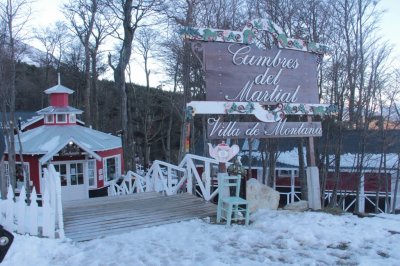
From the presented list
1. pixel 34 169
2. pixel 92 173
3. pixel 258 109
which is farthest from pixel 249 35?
pixel 34 169

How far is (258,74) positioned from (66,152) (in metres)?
14.5

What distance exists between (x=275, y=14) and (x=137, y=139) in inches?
858

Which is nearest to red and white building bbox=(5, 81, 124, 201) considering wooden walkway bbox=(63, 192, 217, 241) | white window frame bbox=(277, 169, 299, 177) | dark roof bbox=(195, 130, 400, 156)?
dark roof bbox=(195, 130, 400, 156)

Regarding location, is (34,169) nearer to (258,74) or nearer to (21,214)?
(21,214)

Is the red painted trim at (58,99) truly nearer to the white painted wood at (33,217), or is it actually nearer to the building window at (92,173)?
the building window at (92,173)

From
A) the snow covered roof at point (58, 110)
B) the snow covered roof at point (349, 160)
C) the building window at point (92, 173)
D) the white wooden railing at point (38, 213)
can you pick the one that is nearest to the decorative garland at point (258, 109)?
the white wooden railing at point (38, 213)

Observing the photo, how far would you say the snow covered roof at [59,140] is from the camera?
64.9ft

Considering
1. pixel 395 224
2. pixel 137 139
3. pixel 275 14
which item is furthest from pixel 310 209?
pixel 137 139

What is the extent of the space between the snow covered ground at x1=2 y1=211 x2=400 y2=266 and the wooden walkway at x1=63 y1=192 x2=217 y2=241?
39 cm

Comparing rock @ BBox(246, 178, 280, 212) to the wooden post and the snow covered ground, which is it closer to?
the wooden post

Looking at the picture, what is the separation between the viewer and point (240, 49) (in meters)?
7.54

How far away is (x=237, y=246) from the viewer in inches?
219

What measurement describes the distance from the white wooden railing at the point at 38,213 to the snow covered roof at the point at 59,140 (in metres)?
13.4

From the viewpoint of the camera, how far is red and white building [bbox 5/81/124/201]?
20.0m
